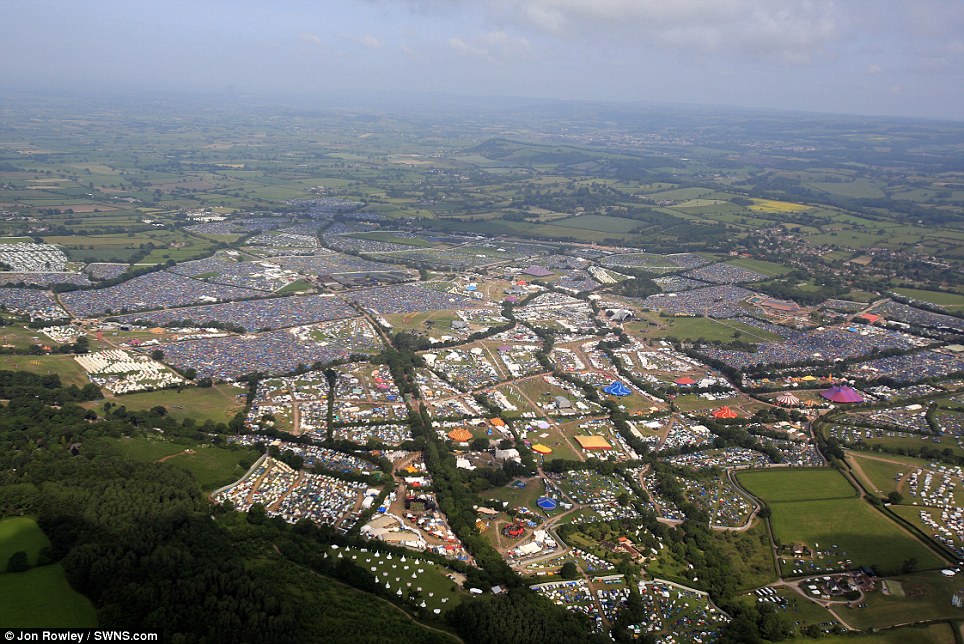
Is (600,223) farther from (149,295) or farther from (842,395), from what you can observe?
(149,295)

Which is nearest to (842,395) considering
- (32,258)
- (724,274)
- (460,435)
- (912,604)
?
(912,604)

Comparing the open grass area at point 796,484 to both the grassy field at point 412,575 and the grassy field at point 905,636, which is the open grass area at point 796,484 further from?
the grassy field at point 412,575

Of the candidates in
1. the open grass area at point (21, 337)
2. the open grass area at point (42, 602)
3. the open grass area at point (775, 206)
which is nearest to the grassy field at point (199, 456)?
the open grass area at point (42, 602)

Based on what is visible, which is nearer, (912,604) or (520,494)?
(912,604)

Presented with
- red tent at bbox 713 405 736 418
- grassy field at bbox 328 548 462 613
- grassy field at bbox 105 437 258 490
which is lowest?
grassy field at bbox 328 548 462 613

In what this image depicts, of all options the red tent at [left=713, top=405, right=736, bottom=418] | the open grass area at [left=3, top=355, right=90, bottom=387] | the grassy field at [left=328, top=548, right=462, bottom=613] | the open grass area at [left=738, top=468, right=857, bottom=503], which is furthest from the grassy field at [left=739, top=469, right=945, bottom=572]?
the open grass area at [left=3, top=355, right=90, bottom=387]

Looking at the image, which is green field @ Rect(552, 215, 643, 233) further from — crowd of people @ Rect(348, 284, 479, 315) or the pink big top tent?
the pink big top tent

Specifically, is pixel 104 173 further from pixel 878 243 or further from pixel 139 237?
pixel 878 243
